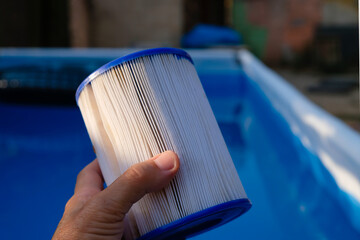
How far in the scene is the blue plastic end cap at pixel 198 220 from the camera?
50 centimetres

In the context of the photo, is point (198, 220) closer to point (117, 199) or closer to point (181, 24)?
point (117, 199)

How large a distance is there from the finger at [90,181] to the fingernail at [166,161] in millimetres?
178

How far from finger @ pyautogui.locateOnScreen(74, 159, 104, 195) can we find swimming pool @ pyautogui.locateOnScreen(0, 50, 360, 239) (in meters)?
0.28

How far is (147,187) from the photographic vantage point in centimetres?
49

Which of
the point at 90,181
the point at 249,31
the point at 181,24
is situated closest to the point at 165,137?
the point at 90,181

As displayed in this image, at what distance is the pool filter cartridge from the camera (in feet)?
1.67

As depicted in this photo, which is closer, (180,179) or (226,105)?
(180,179)

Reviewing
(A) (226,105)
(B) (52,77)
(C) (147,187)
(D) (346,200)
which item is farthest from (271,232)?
(B) (52,77)

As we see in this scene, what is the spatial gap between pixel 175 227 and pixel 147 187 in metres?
0.07

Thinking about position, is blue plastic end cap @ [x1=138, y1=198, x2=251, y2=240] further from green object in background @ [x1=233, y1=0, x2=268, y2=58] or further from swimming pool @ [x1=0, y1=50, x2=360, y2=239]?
green object in background @ [x1=233, y1=0, x2=268, y2=58]

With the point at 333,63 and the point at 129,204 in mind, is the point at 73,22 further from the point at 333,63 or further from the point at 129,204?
the point at 129,204

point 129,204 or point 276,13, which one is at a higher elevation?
point 276,13

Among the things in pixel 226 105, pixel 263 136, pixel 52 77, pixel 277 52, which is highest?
pixel 277 52

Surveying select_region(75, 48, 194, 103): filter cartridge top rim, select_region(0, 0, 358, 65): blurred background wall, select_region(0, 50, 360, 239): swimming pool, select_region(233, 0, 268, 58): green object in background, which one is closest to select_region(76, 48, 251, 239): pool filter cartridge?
select_region(75, 48, 194, 103): filter cartridge top rim
